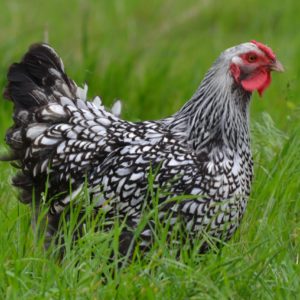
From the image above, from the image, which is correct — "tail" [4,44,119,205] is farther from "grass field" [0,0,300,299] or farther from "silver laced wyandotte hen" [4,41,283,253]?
"grass field" [0,0,300,299]

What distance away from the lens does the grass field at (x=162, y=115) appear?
421cm

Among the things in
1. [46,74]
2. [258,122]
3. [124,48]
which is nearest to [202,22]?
[124,48]

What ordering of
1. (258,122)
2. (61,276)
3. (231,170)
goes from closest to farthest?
(61,276), (231,170), (258,122)

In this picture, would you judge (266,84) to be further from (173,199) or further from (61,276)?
(61,276)

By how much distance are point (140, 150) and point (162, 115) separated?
268 cm

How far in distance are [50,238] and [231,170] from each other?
2.94 feet

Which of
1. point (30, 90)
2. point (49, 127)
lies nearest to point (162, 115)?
point (30, 90)

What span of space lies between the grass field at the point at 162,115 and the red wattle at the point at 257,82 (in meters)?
0.51

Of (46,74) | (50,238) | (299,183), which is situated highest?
(46,74)

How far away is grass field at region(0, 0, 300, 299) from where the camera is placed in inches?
166

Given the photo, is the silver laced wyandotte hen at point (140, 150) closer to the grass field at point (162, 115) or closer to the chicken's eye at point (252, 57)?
the chicken's eye at point (252, 57)

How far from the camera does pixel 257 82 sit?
5.22 meters

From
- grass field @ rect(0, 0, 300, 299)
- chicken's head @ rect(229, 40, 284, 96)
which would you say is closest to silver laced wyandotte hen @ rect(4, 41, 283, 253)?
chicken's head @ rect(229, 40, 284, 96)

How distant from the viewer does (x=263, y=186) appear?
5.58m
